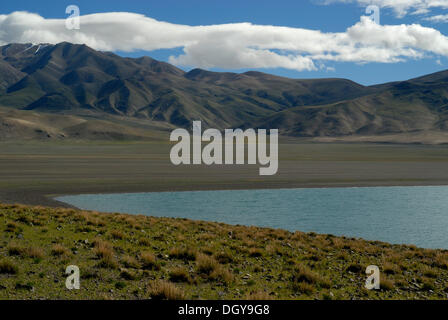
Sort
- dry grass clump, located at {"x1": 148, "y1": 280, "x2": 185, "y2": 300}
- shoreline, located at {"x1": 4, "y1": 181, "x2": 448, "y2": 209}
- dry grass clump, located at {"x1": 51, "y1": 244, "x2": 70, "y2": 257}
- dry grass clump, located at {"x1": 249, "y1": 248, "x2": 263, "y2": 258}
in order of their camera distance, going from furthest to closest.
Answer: shoreline, located at {"x1": 4, "y1": 181, "x2": 448, "y2": 209} → dry grass clump, located at {"x1": 249, "y1": 248, "x2": 263, "y2": 258} → dry grass clump, located at {"x1": 51, "y1": 244, "x2": 70, "y2": 257} → dry grass clump, located at {"x1": 148, "y1": 280, "x2": 185, "y2": 300}

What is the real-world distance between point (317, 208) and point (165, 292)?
89.3 feet

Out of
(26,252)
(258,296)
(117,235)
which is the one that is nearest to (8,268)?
(26,252)

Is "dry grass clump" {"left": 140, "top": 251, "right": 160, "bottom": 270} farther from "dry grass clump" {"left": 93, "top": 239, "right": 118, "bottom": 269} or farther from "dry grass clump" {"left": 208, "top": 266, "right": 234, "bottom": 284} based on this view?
"dry grass clump" {"left": 208, "top": 266, "right": 234, "bottom": 284}

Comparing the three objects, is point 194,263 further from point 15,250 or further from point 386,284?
point 386,284

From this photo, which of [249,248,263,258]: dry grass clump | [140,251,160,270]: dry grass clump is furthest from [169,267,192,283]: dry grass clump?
[249,248,263,258]: dry grass clump

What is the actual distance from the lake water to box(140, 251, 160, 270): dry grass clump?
48.5ft

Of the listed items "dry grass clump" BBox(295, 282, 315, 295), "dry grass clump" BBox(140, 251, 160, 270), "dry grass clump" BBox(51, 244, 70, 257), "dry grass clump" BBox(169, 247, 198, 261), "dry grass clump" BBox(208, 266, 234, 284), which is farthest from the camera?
"dry grass clump" BBox(169, 247, 198, 261)

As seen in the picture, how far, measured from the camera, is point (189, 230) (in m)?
19.9

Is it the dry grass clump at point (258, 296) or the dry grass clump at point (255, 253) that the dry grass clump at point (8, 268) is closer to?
the dry grass clump at point (258, 296)

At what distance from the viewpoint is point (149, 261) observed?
1316cm

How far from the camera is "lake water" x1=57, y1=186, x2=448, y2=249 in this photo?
2703 centimetres

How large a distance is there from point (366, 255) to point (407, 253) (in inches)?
69.0

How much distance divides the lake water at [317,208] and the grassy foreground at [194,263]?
778 cm

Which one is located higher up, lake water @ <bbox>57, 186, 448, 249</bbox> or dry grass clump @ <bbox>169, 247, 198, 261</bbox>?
dry grass clump @ <bbox>169, 247, 198, 261</bbox>
